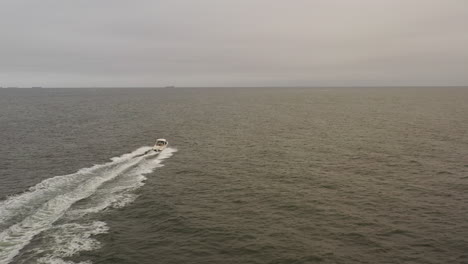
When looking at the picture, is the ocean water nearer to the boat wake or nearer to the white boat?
the boat wake

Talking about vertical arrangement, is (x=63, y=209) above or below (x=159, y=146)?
below

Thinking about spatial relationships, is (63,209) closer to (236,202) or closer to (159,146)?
(236,202)

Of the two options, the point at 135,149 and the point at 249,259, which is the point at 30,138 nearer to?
the point at 135,149

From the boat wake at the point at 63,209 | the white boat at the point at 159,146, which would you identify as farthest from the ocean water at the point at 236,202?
the white boat at the point at 159,146

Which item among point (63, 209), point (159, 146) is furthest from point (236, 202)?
point (159, 146)

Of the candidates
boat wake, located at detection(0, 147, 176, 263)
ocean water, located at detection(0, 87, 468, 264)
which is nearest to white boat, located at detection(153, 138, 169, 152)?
ocean water, located at detection(0, 87, 468, 264)

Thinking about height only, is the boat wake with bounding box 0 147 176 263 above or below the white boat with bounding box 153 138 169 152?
below

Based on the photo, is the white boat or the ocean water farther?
the white boat

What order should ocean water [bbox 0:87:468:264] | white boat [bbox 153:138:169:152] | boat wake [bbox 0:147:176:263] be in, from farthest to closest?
white boat [bbox 153:138:169:152] < ocean water [bbox 0:87:468:264] < boat wake [bbox 0:147:176:263]
